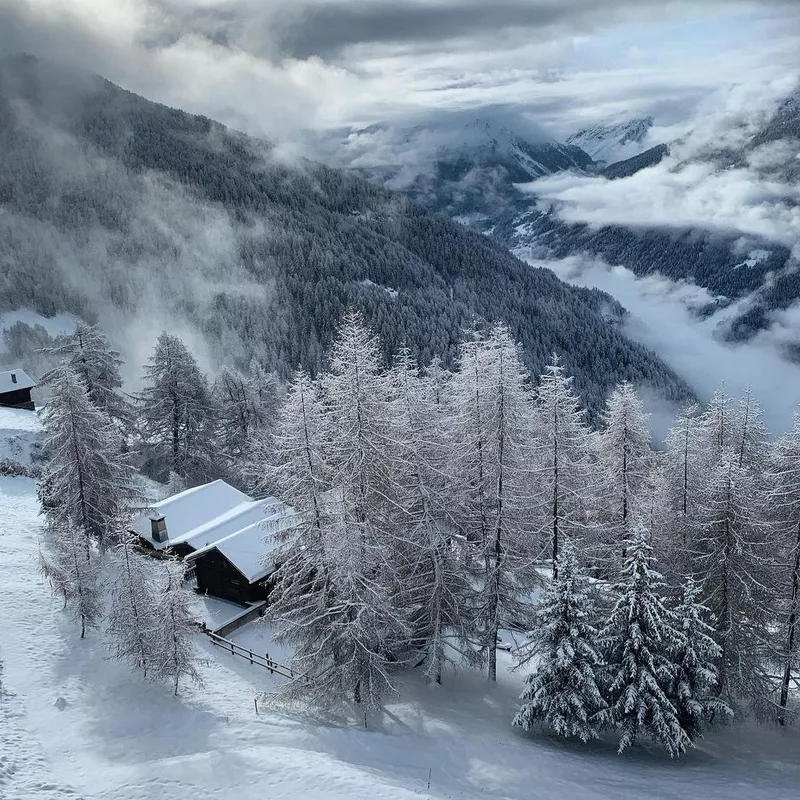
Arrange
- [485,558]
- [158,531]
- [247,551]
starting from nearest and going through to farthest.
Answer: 1. [485,558]
2. [247,551]
3. [158,531]

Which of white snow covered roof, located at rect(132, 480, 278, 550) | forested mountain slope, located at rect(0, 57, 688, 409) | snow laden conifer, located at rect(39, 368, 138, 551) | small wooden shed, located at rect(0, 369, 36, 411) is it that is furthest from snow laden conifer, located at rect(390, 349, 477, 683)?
forested mountain slope, located at rect(0, 57, 688, 409)

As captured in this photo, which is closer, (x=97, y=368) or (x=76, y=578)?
(x=76, y=578)

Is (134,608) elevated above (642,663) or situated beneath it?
situated beneath

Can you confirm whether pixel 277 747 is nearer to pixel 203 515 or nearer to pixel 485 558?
pixel 485 558

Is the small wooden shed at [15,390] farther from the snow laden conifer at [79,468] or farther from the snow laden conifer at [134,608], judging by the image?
the snow laden conifer at [134,608]

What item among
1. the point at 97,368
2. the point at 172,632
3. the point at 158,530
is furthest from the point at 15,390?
the point at 172,632

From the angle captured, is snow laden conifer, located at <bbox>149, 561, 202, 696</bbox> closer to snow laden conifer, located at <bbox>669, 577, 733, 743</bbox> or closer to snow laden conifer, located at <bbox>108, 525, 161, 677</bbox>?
snow laden conifer, located at <bbox>108, 525, 161, 677</bbox>
